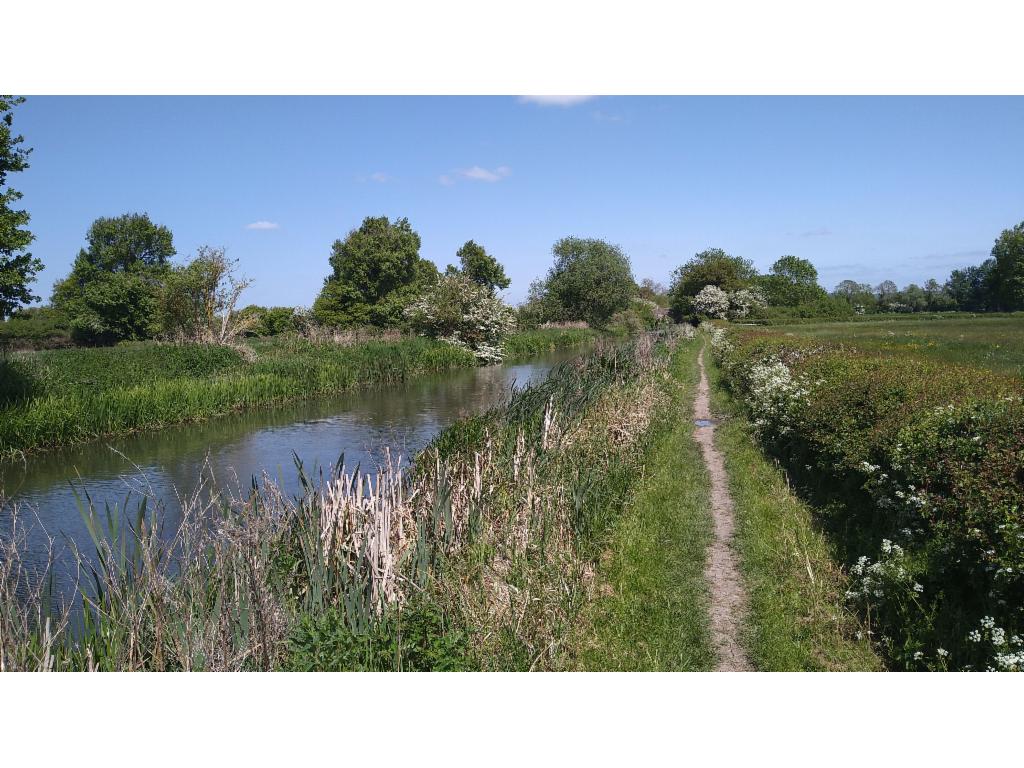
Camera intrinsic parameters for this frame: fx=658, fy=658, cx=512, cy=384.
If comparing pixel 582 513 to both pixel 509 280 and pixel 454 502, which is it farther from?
pixel 509 280

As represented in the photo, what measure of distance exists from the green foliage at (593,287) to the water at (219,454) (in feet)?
122

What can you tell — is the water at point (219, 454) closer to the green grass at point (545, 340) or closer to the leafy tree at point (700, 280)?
the green grass at point (545, 340)

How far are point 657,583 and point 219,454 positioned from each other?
10.1 metres

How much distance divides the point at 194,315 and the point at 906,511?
25276 millimetres

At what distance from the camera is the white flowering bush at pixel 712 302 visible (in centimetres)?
5456

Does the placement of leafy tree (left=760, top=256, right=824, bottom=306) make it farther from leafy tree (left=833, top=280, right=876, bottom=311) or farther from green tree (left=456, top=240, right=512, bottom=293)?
green tree (left=456, top=240, right=512, bottom=293)

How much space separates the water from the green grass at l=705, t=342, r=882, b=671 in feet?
12.6

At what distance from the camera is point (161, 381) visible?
17234mm

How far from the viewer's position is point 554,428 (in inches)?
313

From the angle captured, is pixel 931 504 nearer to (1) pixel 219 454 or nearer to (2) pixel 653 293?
(1) pixel 219 454

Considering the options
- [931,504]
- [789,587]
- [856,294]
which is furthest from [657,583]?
[856,294]

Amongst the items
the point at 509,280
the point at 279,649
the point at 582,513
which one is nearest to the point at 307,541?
the point at 279,649

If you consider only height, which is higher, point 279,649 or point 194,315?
point 194,315

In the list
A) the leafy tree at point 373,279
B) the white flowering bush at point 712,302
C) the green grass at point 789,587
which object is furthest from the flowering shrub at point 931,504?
the white flowering bush at point 712,302
